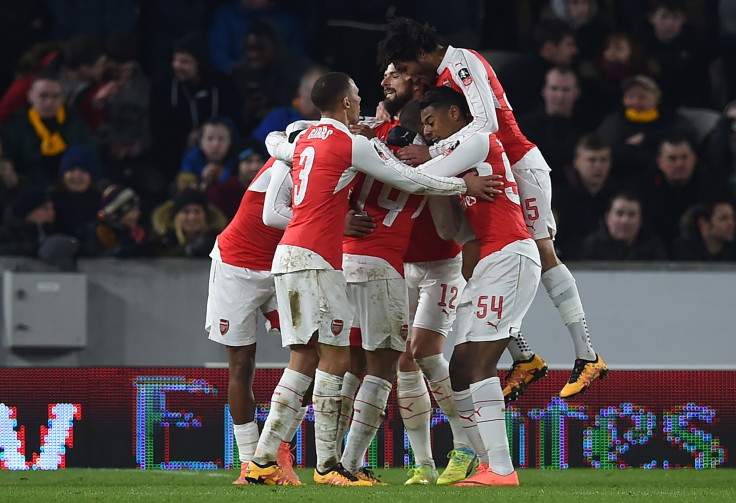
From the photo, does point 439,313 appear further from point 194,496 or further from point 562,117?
point 562,117

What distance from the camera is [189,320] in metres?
9.64

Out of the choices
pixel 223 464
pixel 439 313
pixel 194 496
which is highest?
pixel 439 313

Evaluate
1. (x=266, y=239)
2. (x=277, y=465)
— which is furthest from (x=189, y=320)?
(x=277, y=465)

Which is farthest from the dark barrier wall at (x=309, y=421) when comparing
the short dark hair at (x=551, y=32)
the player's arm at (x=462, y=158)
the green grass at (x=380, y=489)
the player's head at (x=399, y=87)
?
the short dark hair at (x=551, y=32)

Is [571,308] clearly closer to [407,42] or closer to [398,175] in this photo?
[398,175]

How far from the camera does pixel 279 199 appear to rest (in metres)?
7.34

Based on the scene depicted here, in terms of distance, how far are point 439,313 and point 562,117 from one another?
4.68 metres

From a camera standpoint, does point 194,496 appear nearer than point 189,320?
Yes

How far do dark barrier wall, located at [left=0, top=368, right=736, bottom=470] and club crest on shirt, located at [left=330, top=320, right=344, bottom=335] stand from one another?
2.01m

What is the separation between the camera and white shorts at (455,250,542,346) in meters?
6.70

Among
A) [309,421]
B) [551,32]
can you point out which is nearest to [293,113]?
[551,32]

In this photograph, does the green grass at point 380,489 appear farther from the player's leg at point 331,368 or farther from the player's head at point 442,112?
the player's head at point 442,112

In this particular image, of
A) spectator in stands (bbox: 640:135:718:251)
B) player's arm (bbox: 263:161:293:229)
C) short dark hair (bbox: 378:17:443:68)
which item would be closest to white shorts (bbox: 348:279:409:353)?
player's arm (bbox: 263:161:293:229)

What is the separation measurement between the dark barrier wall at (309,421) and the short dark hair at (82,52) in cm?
471
